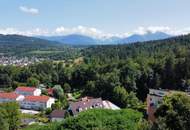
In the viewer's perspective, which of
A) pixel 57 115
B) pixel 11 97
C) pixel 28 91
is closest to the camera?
pixel 57 115

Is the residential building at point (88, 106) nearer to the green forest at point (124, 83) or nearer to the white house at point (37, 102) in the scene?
the green forest at point (124, 83)

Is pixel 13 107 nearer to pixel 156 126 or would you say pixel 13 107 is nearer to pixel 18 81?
pixel 156 126

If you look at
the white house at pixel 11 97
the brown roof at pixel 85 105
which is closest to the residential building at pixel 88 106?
the brown roof at pixel 85 105

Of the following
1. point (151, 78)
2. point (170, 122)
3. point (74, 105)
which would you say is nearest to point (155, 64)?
point (151, 78)

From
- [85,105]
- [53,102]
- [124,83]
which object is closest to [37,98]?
[53,102]

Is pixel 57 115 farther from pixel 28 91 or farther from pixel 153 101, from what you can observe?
pixel 28 91

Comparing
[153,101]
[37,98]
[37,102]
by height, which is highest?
[153,101]

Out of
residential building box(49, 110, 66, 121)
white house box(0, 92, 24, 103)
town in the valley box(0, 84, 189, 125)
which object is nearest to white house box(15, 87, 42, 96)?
town in the valley box(0, 84, 189, 125)
